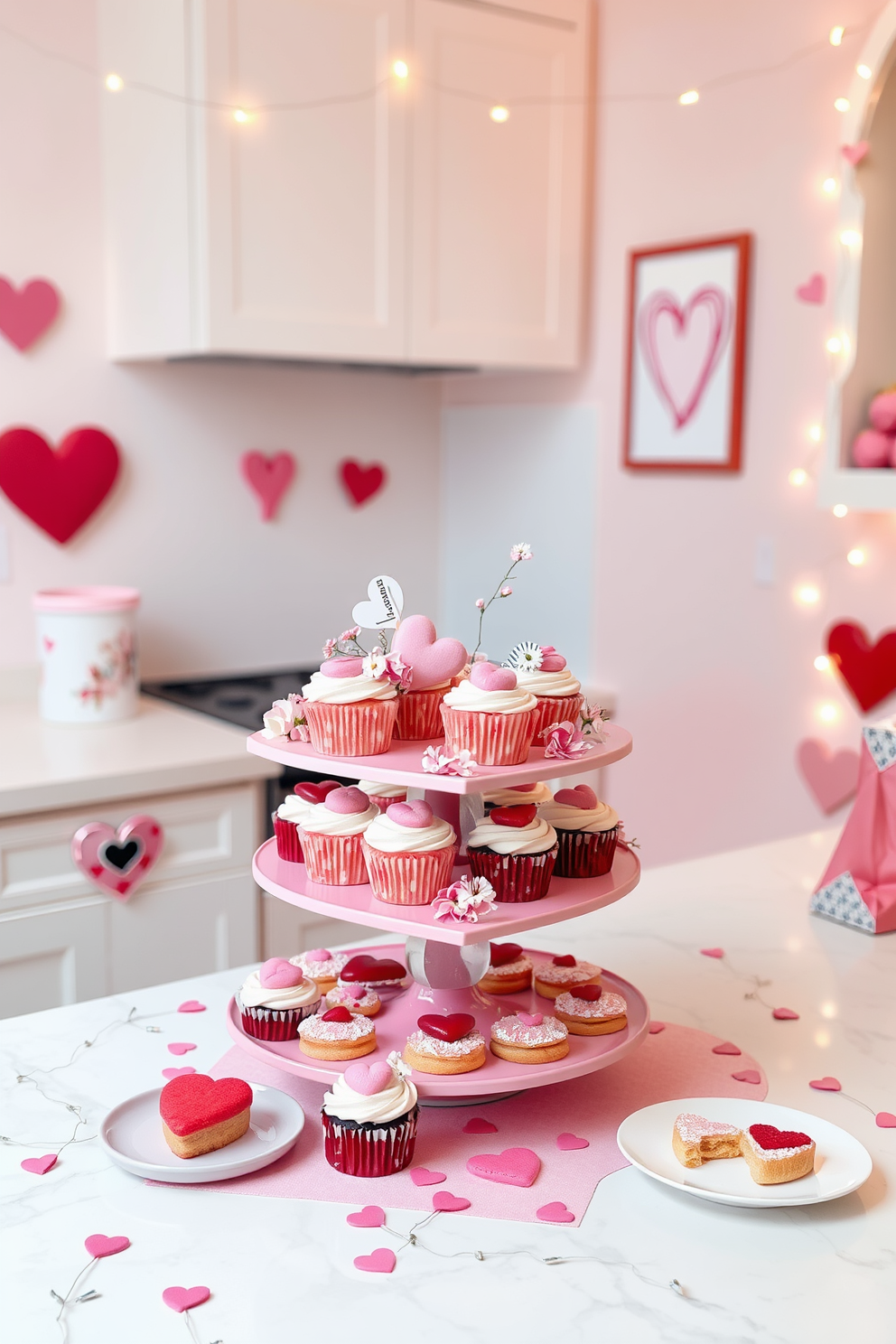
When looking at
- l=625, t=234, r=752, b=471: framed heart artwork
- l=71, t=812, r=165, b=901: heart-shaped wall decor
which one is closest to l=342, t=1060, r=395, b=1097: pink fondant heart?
l=71, t=812, r=165, b=901: heart-shaped wall decor

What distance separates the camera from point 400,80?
2.41m

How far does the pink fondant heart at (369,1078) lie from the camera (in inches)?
39.1

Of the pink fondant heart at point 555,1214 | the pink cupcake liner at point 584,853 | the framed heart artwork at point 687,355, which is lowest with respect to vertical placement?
the pink fondant heart at point 555,1214

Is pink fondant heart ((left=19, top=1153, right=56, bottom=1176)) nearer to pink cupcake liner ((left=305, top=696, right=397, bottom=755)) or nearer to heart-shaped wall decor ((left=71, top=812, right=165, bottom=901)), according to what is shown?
pink cupcake liner ((left=305, top=696, right=397, bottom=755))

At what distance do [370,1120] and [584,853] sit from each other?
32 cm

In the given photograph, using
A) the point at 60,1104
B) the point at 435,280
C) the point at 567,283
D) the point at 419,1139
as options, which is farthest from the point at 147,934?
the point at 567,283

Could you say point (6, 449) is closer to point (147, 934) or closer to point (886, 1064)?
point (147, 934)

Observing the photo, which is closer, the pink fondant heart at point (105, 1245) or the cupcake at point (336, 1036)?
the pink fondant heart at point (105, 1245)

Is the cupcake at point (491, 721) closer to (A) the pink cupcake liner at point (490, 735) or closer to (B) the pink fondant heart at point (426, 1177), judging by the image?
(A) the pink cupcake liner at point (490, 735)

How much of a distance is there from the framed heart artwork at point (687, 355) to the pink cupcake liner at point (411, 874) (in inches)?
62.8

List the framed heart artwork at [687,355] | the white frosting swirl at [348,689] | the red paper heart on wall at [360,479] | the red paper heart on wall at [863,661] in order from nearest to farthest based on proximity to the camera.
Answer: the white frosting swirl at [348,689] < the red paper heart on wall at [863,661] < the framed heart artwork at [687,355] < the red paper heart on wall at [360,479]

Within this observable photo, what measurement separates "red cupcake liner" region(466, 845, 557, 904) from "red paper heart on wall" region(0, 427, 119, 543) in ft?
5.66

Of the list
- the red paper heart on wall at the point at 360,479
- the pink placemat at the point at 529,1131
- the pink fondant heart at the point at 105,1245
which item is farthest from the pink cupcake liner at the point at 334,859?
the red paper heart on wall at the point at 360,479

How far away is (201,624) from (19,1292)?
81.1 inches
